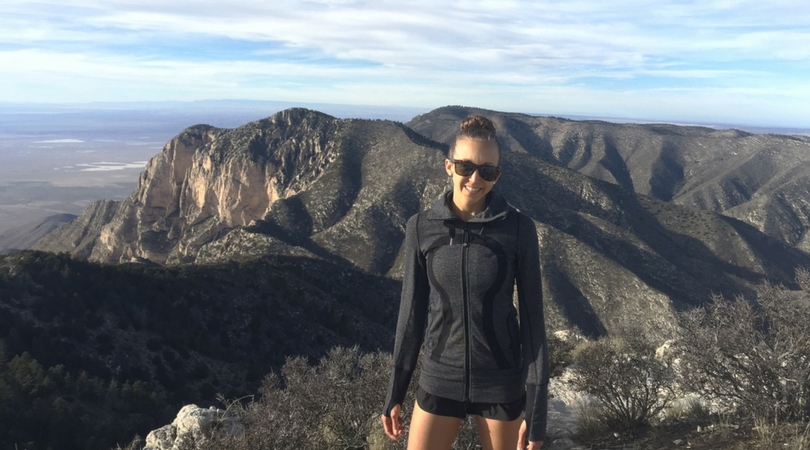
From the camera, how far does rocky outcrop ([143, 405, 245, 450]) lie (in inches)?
263

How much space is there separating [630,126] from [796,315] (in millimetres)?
153319

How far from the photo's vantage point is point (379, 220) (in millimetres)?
55281

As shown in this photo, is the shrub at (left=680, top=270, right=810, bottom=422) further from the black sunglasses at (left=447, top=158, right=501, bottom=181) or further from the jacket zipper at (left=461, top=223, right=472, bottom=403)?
the black sunglasses at (left=447, top=158, right=501, bottom=181)

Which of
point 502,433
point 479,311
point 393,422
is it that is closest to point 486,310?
point 479,311

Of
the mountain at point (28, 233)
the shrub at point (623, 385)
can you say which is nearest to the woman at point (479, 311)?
the shrub at point (623, 385)

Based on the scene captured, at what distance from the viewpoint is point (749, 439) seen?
539cm

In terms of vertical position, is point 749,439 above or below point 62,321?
above

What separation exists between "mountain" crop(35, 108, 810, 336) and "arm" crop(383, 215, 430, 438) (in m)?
28.9

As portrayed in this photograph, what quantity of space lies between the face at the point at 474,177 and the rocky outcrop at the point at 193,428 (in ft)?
15.3

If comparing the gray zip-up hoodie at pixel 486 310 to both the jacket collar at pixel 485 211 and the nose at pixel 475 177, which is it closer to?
the jacket collar at pixel 485 211

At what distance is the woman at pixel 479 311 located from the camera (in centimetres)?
334

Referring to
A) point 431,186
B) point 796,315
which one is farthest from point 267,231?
point 796,315

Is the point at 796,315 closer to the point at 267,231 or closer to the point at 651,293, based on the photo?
the point at 651,293

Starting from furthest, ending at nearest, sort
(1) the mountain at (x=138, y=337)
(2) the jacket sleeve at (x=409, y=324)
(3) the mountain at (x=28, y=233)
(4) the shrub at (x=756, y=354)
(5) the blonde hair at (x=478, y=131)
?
1. (3) the mountain at (x=28, y=233)
2. (1) the mountain at (x=138, y=337)
3. (4) the shrub at (x=756, y=354)
4. (2) the jacket sleeve at (x=409, y=324)
5. (5) the blonde hair at (x=478, y=131)
